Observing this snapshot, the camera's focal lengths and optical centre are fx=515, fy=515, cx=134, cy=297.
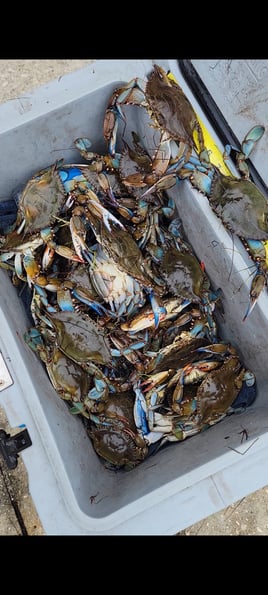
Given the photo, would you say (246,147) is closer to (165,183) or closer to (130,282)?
(165,183)

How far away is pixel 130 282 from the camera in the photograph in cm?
231

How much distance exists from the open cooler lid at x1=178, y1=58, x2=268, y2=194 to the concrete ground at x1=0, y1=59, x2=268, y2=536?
47.4 inches

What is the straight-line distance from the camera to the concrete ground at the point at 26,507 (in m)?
2.82

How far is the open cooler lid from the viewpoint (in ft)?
6.99

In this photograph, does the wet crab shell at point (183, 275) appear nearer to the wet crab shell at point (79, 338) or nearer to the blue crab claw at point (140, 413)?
the wet crab shell at point (79, 338)

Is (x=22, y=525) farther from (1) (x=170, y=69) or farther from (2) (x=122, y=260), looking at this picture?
(1) (x=170, y=69)

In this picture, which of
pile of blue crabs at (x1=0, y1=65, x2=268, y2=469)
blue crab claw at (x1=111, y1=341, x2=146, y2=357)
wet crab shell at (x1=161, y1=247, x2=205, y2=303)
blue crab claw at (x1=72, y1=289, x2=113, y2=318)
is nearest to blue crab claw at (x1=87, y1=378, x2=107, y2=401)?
pile of blue crabs at (x1=0, y1=65, x2=268, y2=469)

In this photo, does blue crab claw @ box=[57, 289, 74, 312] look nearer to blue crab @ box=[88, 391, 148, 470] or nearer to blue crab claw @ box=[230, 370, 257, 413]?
blue crab @ box=[88, 391, 148, 470]

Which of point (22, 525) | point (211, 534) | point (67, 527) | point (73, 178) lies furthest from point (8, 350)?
point (211, 534)

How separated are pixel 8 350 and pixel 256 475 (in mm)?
924

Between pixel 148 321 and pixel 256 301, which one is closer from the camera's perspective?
pixel 256 301

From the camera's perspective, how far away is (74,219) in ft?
7.32

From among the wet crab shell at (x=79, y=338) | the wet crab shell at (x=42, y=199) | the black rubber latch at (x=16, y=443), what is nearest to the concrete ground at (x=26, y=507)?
the wet crab shell at (x=79, y=338)

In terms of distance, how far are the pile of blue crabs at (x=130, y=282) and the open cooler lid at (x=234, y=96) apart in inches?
2.8
